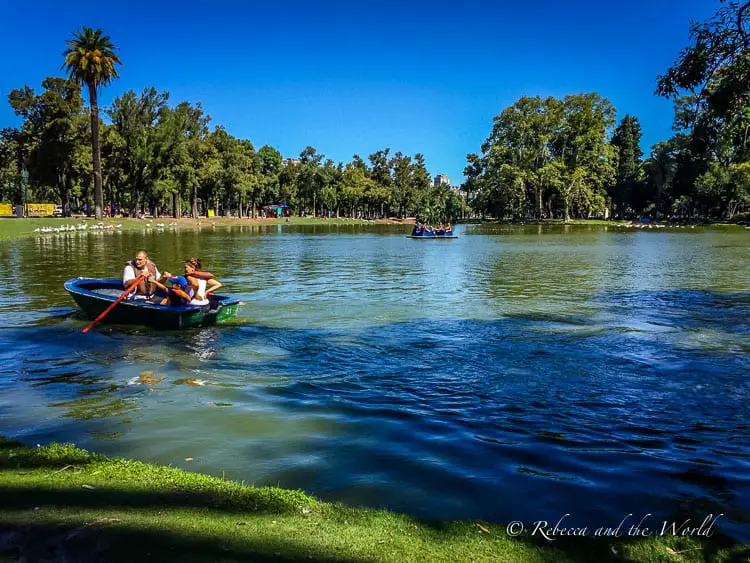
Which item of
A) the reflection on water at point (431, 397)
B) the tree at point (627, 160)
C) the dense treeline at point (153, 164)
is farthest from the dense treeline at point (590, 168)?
the reflection on water at point (431, 397)

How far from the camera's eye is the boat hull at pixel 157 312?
41.6 feet

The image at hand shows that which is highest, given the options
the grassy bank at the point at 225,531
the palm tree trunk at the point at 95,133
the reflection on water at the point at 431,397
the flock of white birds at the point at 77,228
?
the palm tree trunk at the point at 95,133

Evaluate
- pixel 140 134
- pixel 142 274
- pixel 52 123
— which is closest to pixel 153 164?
pixel 140 134

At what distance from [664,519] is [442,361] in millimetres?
5938

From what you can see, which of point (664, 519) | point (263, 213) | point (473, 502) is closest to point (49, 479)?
point (473, 502)

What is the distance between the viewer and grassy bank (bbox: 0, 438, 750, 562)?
3.77 metres

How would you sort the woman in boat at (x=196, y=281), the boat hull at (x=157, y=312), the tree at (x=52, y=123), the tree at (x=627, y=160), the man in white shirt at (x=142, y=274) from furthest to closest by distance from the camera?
the tree at (x=627, y=160)
the tree at (x=52, y=123)
the man in white shirt at (x=142, y=274)
the woman in boat at (x=196, y=281)
the boat hull at (x=157, y=312)

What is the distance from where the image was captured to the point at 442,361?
10625mm

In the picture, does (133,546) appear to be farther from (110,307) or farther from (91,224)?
(91,224)

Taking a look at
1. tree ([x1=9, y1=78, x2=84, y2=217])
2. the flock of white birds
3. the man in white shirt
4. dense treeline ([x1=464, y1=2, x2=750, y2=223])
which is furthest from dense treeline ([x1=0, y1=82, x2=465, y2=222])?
the man in white shirt

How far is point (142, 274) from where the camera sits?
13711 mm

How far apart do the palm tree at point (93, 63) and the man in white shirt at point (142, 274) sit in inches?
2012

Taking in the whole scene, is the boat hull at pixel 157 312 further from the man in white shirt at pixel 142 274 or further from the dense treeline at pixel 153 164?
the dense treeline at pixel 153 164

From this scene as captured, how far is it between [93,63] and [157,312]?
56.6 metres
